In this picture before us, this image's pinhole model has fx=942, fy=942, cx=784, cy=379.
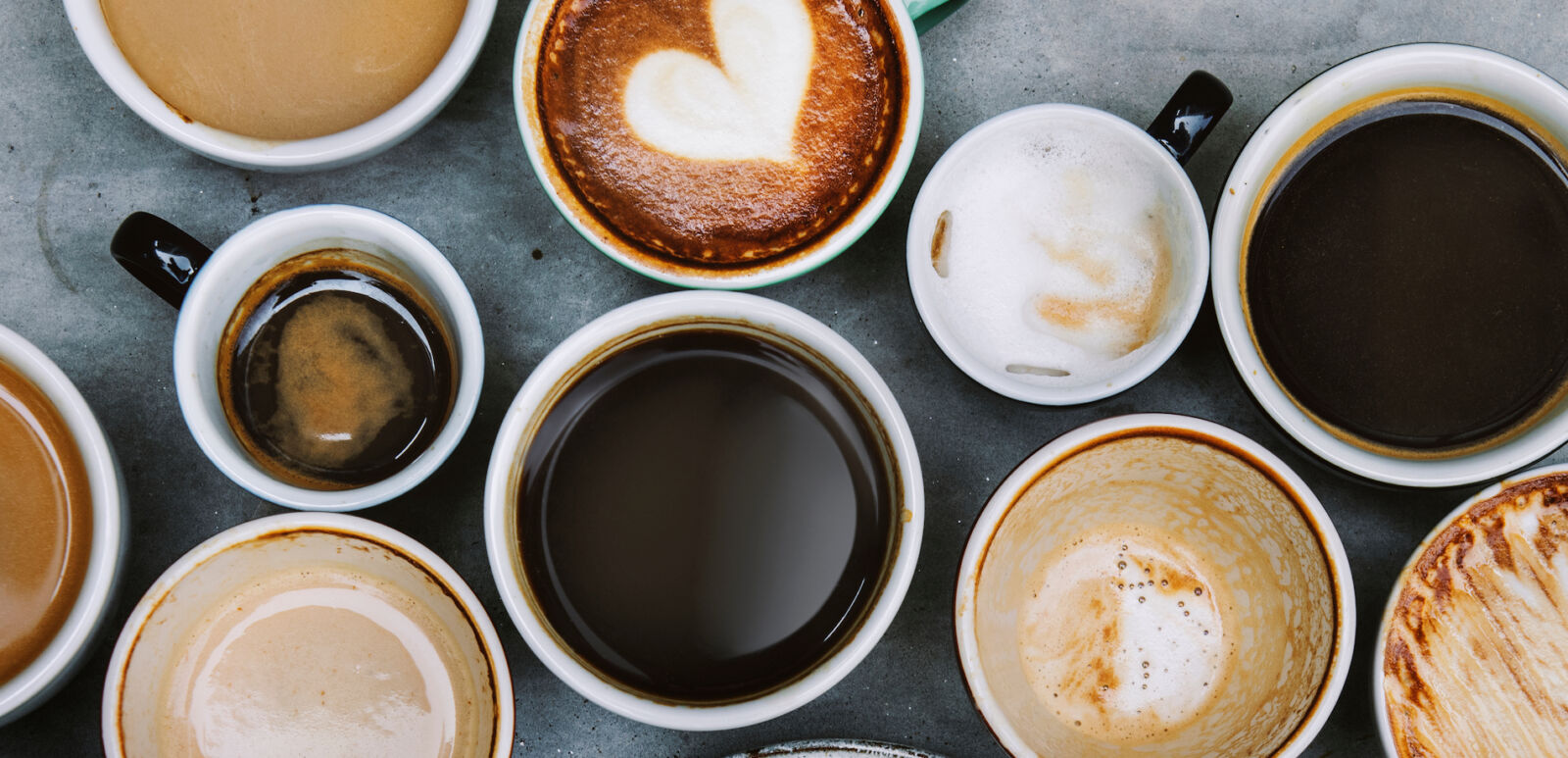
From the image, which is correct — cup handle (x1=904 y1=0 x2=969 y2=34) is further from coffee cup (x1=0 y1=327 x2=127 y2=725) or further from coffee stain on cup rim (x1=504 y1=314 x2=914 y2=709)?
coffee cup (x1=0 y1=327 x2=127 y2=725)

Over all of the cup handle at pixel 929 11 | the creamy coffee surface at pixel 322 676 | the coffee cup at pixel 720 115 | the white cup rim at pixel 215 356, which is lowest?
the creamy coffee surface at pixel 322 676

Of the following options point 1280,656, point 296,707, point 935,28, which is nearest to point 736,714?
point 296,707

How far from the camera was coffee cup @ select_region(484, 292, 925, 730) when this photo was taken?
1.05 meters

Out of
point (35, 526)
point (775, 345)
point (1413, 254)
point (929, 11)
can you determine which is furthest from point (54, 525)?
point (1413, 254)

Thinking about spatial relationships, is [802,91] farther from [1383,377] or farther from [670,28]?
[1383,377]

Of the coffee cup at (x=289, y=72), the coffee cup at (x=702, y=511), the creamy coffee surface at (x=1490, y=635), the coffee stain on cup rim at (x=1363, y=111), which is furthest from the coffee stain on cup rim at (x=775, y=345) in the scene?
the creamy coffee surface at (x=1490, y=635)

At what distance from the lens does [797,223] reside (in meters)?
1.08

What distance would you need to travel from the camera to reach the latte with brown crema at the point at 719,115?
1063 mm

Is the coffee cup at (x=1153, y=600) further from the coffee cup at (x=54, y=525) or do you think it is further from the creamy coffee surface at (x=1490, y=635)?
the coffee cup at (x=54, y=525)

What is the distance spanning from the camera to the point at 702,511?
3.48 feet

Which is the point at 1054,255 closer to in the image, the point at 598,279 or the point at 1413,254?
the point at 1413,254

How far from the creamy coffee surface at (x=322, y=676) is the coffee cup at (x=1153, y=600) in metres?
0.60

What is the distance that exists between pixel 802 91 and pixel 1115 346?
0.47 m

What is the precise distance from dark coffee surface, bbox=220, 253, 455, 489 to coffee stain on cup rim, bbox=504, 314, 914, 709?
0.17 m
